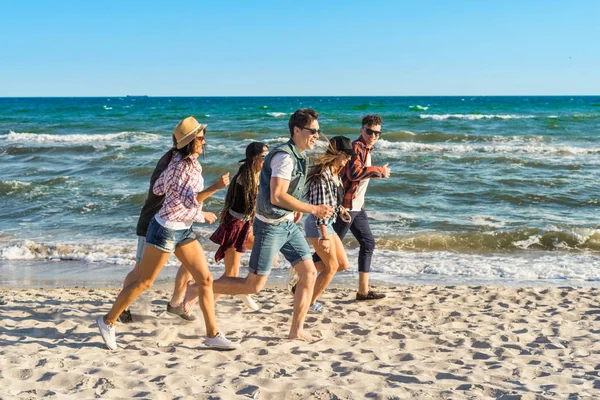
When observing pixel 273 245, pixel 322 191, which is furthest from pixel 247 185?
pixel 273 245

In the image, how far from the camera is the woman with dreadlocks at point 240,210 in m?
5.49

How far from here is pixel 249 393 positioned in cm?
415

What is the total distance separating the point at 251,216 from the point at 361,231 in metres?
1.37

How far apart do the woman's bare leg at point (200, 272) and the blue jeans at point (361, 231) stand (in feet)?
4.78

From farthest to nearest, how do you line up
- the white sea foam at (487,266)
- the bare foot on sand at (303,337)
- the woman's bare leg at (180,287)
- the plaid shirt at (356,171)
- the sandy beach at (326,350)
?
the white sea foam at (487,266), the plaid shirt at (356,171), the woman's bare leg at (180,287), the bare foot on sand at (303,337), the sandy beach at (326,350)

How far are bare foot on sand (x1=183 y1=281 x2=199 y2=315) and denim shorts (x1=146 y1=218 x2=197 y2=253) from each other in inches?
33.2

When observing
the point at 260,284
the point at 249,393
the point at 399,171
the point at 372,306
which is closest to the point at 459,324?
the point at 372,306

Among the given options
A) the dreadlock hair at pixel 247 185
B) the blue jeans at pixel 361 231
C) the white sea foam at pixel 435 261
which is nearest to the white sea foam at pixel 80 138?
the white sea foam at pixel 435 261

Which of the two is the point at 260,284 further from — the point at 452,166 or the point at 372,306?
the point at 452,166

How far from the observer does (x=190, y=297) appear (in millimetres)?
5562

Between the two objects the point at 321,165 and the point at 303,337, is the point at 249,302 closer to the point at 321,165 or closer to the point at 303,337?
the point at 303,337

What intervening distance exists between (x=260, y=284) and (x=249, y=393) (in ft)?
3.56

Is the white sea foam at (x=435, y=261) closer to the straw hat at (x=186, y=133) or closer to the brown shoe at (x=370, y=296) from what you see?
the brown shoe at (x=370, y=296)

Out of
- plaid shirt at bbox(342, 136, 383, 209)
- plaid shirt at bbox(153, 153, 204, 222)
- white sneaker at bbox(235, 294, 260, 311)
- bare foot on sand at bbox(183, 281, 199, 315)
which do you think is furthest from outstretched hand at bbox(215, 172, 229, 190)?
white sneaker at bbox(235, 294, 260, 311)
